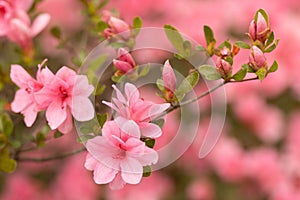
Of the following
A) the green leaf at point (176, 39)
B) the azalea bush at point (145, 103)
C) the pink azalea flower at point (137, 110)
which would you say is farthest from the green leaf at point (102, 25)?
the pink azalea flower at point (137, 110)

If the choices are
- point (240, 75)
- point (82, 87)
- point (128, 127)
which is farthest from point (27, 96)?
point (240, 75)

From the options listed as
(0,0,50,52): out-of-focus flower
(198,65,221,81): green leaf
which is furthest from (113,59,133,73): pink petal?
(0,0,50,52): out-of-focus flower

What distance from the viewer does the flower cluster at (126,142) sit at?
2.87 ft

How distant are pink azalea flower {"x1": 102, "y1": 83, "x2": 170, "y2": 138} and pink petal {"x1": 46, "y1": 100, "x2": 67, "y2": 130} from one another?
0.10 m

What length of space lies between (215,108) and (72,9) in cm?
88

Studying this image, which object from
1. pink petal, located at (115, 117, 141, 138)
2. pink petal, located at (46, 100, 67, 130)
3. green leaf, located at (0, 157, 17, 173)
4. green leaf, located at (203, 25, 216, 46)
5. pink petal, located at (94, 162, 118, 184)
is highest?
green leaf, located at (203, 25, 216, 46)

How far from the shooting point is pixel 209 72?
0.95m

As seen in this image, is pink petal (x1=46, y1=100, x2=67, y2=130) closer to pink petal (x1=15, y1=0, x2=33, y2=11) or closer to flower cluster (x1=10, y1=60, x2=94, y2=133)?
flower cluster (x1=10, y1=60, x2=94, y2=133)

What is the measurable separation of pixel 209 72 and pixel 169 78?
0.20 ft

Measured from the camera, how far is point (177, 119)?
1.93 meters

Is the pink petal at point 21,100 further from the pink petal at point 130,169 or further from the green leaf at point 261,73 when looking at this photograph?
the green leaf at point 261,73

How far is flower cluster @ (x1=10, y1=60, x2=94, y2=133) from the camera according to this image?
93 cm

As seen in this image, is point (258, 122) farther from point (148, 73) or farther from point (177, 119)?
point (148, 73)

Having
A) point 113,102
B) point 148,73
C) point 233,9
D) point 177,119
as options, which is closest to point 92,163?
point 113,102
